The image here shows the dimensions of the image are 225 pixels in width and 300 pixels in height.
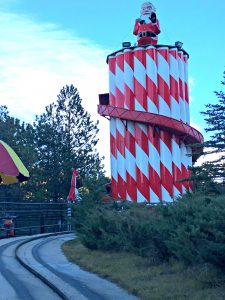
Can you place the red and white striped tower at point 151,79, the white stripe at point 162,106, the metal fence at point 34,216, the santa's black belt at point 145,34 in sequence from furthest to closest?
the metal fence at point 34,216, the santa's black belt at point 145,34, the white stripe at point 162,106, the red and white striped tower at point 151,79

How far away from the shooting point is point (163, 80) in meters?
19.9

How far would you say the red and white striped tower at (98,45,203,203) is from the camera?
19766mm

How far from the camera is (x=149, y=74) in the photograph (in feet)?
64.8

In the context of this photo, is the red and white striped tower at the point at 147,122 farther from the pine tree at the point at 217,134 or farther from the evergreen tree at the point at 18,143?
the evergreen tree at the point at 18,143

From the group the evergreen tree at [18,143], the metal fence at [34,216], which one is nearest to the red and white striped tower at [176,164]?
the metal fence at [34,216]

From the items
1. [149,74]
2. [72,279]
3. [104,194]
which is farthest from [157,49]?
[72,279]

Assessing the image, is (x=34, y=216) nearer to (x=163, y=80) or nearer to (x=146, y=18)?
(x=163, y=80)

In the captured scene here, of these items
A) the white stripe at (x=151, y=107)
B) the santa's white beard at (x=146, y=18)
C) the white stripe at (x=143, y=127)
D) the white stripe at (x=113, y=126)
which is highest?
the santa's white beard at (x=146, y=18)

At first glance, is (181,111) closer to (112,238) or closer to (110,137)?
(110,137)

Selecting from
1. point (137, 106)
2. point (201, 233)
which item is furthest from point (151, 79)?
point (201, 233)

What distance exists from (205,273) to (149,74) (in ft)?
37.7

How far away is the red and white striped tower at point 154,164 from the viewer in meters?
20.0

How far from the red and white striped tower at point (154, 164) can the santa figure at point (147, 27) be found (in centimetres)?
357

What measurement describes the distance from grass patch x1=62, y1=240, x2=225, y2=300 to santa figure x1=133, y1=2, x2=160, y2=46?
944 cm
